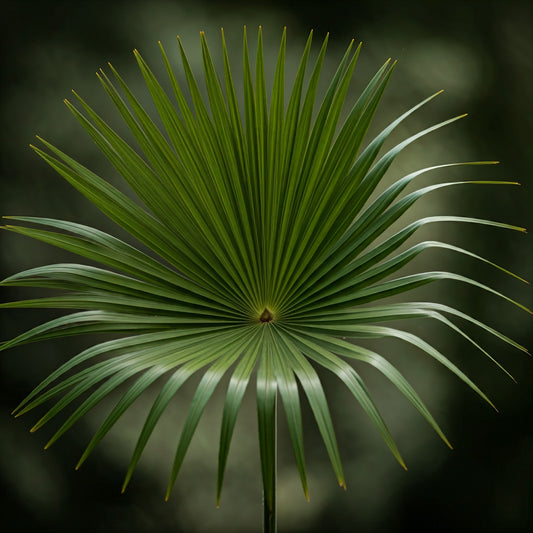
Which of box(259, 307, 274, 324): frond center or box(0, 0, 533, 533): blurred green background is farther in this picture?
box(0, 0, 533, 533): blurred green background

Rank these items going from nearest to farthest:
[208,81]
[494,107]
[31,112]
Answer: [208,81], [31,112], [494,107]

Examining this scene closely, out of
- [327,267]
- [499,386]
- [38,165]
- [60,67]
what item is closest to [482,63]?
[499,386]

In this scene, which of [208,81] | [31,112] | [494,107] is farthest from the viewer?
[494,107]

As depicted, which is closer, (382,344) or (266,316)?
(266,316)

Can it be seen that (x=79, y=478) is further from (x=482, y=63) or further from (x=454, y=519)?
(x=482, y=63)

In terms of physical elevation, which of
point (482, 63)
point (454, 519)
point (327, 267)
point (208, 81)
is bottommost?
point (454, 519)

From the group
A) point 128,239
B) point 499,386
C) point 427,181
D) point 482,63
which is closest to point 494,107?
point 482,63

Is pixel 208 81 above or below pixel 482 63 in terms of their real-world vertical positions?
below

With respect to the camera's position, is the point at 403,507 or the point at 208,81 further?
the point at 403,507
